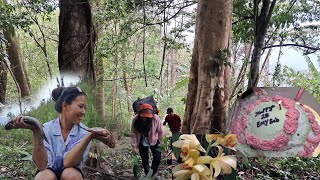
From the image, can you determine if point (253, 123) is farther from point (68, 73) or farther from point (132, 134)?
point (68, 73)

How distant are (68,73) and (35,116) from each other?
1.57 ft

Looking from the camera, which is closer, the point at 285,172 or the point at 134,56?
the point at 285,172

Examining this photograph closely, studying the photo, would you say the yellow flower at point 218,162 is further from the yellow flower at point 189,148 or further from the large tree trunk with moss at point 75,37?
the large tree trunk with moss at point 75,37

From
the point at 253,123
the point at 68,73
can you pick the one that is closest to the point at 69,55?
the point at 68,73

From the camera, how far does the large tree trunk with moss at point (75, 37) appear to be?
7.32 ft

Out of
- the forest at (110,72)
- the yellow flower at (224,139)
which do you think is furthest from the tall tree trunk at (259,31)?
the yellow flower at (224,139)

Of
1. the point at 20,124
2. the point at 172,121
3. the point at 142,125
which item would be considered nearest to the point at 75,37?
the point at 142,125

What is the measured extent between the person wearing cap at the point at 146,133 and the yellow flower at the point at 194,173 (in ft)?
3.76

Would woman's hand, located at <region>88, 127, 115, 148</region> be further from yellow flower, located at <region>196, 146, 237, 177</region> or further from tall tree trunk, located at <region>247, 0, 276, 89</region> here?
tall tree trunk, located at <region>247, 0, 276, 89</region>

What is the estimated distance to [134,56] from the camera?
17.2 feet

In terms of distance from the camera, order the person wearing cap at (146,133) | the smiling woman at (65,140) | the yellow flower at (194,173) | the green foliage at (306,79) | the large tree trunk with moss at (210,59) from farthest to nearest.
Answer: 1. the green foliage at (306,79)
2. the large tree trunk with moss at (210,59)
3. the person wearing cap at (146,133)
4. the smiling woman at (65,140)
5. the yellow flower at (194,173)

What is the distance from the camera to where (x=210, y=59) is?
2.31 m

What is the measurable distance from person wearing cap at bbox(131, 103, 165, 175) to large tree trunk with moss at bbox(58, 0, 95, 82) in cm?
41

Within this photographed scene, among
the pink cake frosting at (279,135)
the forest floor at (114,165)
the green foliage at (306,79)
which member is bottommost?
the forest floor at (114,165)
